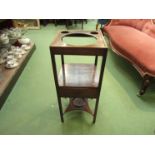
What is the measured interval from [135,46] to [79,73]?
852 mm

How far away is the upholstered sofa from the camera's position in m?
1.47

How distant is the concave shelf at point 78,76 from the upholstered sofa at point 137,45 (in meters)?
0.51

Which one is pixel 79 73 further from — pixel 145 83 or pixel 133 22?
pixel 133 22

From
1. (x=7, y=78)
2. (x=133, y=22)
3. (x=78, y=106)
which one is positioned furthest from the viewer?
(x=133, y=22)

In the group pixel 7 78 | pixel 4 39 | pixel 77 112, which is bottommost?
pixel 77 112

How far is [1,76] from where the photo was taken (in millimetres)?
1602

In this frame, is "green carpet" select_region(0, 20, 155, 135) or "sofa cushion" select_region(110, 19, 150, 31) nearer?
"green carpet" select_region(0, 20, 155, 135)

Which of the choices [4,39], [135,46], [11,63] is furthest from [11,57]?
[135,46]

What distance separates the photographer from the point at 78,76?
1.24 metres

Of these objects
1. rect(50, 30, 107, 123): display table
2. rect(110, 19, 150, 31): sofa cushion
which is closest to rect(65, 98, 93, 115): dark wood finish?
rect(50, 30, 107, 123): display table

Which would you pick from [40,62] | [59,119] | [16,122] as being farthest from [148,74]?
[40,62]

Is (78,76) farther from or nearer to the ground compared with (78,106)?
farther from the ground

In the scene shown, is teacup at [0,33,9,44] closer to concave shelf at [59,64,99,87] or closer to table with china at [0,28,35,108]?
table with china at [0,28,35,108]

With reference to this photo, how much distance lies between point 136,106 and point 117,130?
0.35 metres
